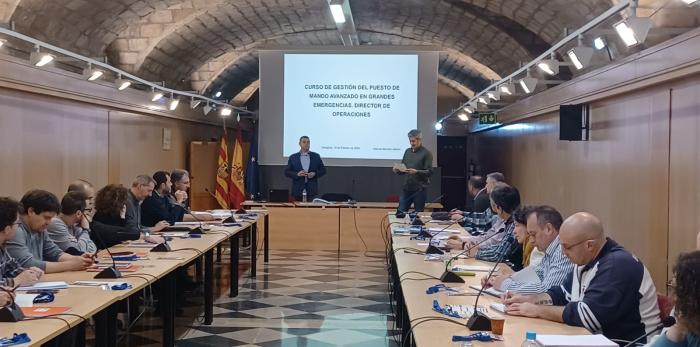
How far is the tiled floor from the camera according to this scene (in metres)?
5.51

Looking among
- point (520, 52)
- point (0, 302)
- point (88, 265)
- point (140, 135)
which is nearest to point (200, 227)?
point (88, 265)

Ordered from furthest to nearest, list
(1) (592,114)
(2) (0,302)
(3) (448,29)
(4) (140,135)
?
(3) (448,29) < (4) (140,135) < (1) (592,114) < (2) (0,302)

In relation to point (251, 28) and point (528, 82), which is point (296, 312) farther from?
point (251, 28)

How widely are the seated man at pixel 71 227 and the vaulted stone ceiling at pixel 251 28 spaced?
3.00m

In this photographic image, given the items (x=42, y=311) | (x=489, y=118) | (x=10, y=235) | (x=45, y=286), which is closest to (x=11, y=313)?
(x=42, y=311)

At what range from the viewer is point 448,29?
12008 millimetres

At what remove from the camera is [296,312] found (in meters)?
6.45

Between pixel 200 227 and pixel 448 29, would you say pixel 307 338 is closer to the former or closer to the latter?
pixel 200 227

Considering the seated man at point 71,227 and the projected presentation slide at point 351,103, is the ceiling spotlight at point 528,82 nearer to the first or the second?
the projected presentation slide at point 351,103

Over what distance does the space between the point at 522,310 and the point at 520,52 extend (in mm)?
8604

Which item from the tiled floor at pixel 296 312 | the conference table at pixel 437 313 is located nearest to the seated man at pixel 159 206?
the tiled floor at pixel 296 312

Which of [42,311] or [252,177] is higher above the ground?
[252,177]

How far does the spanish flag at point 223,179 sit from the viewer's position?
43.1ft

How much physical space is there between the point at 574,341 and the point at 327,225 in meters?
7.86
